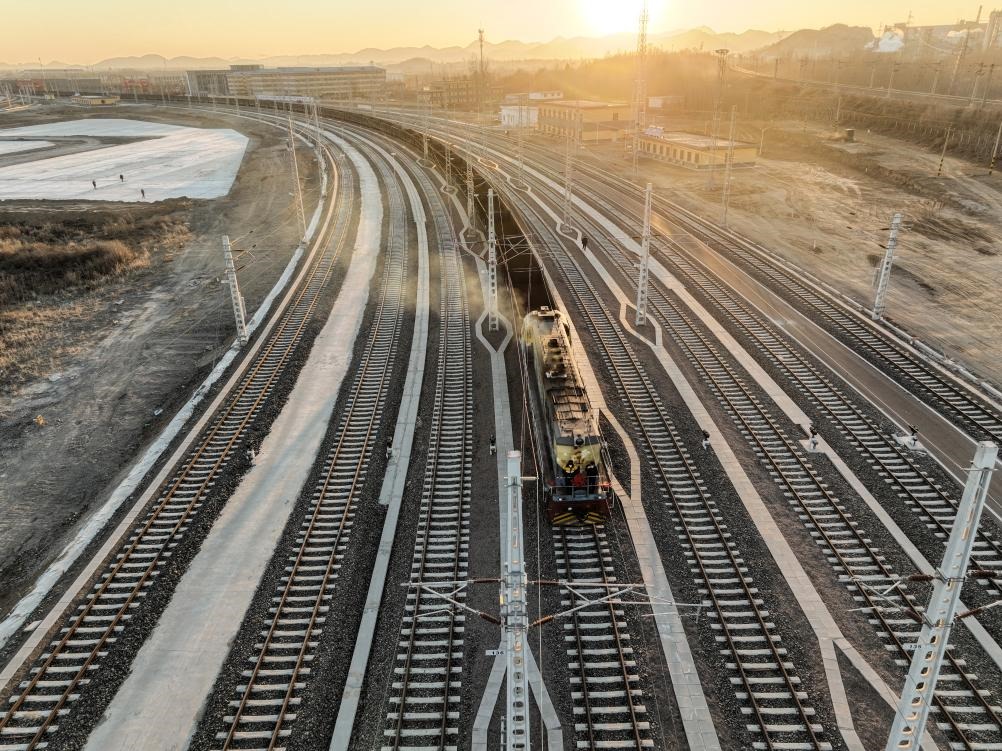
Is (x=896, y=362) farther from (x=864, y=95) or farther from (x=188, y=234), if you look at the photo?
(x=864, y=95)

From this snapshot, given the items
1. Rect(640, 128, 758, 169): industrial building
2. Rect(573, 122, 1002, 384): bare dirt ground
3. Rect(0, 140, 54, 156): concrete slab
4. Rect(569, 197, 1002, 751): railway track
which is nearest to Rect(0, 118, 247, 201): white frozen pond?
Rect(0, 140, 54, 156): concrete slab

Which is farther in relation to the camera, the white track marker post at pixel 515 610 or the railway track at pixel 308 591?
the railway track at pixel 308 591

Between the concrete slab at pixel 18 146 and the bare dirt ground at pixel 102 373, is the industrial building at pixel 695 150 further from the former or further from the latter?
the concrete slab at pixel 18 146

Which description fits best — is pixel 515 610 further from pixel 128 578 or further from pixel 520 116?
pixel 520 116

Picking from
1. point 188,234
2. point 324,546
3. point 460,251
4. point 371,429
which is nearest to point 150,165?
point 188,234

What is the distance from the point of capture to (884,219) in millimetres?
61125

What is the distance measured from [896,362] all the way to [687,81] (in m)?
163

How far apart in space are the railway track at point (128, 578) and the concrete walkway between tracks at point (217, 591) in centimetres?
107

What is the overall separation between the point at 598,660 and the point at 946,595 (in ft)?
30.4

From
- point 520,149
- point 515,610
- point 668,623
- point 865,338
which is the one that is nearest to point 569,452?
point 668,623

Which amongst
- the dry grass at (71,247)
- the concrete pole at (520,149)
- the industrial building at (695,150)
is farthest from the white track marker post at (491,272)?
the industrial building at (695,150)

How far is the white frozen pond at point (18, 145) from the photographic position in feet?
376

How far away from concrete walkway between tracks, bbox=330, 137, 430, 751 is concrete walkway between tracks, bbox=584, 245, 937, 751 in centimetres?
1164

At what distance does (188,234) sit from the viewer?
58.2 m
